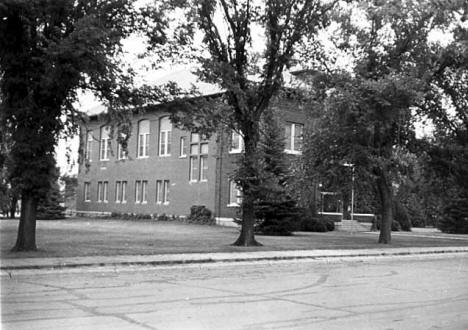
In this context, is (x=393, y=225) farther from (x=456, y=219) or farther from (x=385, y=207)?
(x=385, y=207)

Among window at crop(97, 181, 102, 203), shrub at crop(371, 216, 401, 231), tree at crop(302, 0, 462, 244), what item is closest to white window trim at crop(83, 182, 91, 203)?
window at crop(97, 181, 102, 203)

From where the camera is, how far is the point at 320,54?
27.0 metres

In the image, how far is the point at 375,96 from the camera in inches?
952

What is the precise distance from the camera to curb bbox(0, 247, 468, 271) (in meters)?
15.0

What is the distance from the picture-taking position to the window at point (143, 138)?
51188mm

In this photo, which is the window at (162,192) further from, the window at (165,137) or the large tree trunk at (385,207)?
the large tree trunk at (385,207)

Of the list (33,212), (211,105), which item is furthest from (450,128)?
(33,212)

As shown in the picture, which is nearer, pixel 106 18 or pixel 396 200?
pixel 106 18

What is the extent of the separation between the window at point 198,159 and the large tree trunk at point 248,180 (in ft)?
67.7

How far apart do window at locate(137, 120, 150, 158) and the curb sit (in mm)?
30490

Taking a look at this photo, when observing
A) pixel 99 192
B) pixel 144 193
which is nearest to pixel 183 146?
pixel 144 193

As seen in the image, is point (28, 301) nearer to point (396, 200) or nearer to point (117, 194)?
point (396, 200)

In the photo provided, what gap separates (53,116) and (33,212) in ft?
9.64

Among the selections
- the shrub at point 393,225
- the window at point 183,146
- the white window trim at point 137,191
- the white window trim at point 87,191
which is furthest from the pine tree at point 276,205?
the white window trim at point 87,191
